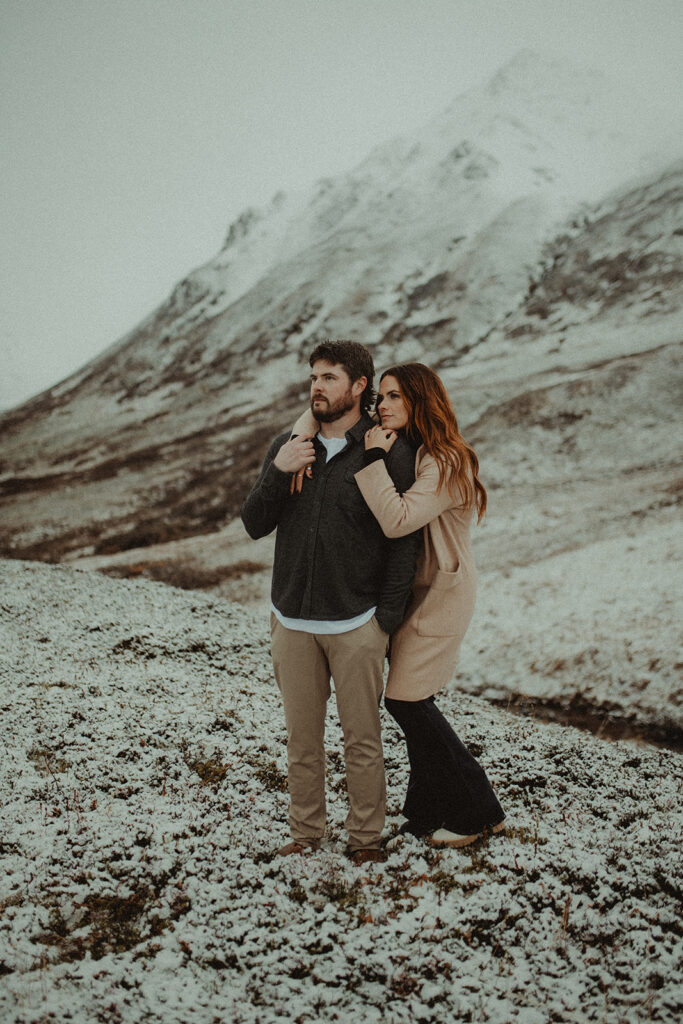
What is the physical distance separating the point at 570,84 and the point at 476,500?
642ft

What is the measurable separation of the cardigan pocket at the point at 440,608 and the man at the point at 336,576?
0.24 metres

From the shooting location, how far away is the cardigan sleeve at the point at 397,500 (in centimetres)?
527

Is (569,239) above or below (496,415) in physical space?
above

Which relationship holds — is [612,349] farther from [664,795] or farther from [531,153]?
[531,153]

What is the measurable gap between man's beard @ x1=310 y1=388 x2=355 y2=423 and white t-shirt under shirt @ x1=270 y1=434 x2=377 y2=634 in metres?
0.24

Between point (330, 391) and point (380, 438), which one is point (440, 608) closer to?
point (380, 438)

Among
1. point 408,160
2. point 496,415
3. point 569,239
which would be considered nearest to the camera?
point 496,415

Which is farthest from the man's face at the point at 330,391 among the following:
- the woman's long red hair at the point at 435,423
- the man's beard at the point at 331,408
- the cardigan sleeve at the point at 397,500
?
the cardigan sleeve at the point at 397,500

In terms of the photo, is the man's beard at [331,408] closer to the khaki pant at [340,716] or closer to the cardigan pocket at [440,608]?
the cardigan pocket at [440,608]

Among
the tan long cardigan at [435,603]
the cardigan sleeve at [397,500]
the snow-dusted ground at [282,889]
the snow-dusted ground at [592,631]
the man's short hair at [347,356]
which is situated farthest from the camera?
the snow-dusted ground at [592,631]

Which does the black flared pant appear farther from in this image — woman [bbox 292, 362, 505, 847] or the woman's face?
the woman's face

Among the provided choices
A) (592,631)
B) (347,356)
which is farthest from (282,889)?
(592,631)

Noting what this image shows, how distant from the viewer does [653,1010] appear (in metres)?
4.49

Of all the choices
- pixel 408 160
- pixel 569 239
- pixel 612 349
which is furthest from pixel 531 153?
pixel 612 349
